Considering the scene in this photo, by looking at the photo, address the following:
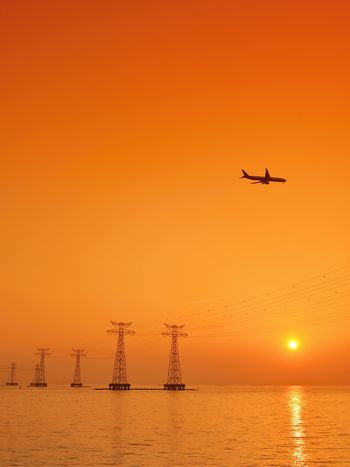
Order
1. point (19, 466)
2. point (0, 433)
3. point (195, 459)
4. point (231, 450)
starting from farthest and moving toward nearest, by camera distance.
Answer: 1. point (0, 433)
2. point (231, 450)
3. point (195, 459)
4. point (19, 466)

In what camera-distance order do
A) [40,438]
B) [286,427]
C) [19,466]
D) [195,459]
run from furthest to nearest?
[286,427]
[40,438]
[195,459]
[19,466]

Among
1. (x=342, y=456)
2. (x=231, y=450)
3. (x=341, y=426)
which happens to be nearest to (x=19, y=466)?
(x=231, y=450)

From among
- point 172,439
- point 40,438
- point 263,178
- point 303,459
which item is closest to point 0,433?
point 40,438

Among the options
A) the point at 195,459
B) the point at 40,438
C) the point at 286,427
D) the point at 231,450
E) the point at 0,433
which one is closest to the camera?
the point at 195,459

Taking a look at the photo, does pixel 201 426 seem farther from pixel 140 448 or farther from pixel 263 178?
pixel 263 178

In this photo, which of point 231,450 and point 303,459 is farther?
point 231,450

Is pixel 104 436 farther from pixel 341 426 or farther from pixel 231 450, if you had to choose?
pixel 341 426

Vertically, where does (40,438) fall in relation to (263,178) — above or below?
below

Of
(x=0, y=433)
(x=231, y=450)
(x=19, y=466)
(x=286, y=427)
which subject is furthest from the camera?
(x=286, y=427)

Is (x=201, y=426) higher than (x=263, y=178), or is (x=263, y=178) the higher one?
(x=263, y=178)
